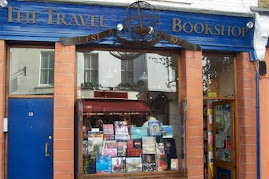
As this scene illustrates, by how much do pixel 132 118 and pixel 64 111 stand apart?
1353 millimetres

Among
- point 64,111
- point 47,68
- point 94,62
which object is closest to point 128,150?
point 64,111

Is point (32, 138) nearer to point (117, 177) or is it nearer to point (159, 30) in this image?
point (117, 177)

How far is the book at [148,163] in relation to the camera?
712cm

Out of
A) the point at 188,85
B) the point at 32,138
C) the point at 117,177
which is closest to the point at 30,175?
the point at 32,138

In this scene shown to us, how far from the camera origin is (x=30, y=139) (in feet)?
21.9

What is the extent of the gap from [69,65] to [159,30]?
184cm

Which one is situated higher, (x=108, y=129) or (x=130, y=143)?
(x=108, y=129)

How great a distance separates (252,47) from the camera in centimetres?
776

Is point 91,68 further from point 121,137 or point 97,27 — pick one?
point 121,137

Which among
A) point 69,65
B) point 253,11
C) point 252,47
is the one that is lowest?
point 69,65

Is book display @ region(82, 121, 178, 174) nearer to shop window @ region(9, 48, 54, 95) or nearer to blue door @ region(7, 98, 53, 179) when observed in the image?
blue door @ region(7, 98, 53, 179)

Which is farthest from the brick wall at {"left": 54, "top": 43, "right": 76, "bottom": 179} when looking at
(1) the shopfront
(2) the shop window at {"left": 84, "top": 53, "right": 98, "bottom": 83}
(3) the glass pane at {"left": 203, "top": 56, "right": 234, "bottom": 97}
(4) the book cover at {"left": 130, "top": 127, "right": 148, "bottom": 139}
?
(3) the glass pane at {"left": 203, "top": 56, "right": 234, "bottom": 97}

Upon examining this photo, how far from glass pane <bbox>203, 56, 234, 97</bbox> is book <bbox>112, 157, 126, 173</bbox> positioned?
2.33 metres

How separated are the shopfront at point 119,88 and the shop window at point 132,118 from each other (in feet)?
0.06
